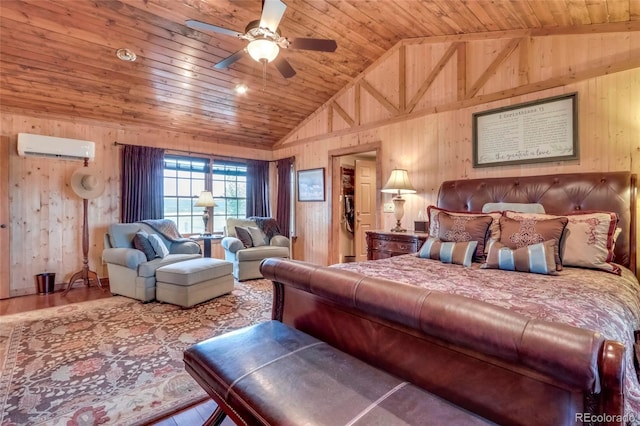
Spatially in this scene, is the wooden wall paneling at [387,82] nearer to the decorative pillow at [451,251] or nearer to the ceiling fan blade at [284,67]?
→ the ceiling fan blade at [284,67]

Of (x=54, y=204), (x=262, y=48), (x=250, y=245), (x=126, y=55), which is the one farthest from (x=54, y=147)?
(x=262, y=48)

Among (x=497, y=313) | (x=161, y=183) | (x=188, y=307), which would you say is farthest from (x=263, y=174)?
(x=497, y=313)

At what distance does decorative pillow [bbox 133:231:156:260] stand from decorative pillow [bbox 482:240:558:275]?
3.77m

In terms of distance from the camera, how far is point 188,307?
3469 mm

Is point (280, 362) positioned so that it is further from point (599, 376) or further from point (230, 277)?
point (230, 277)

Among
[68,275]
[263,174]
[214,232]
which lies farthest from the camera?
[263,174]

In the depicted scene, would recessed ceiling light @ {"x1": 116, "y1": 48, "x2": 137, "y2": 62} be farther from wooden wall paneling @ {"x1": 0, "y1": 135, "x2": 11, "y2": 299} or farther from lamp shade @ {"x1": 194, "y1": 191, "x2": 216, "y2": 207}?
lamp shade @ {"x1": 194, "y1": 191, "x2": 216, "y2": 207}

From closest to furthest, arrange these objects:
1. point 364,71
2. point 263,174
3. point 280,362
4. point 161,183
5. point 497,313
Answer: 1. point 497,313
2. point 280,362
3. point 364,71
4. point 161,183
5. point 263,174

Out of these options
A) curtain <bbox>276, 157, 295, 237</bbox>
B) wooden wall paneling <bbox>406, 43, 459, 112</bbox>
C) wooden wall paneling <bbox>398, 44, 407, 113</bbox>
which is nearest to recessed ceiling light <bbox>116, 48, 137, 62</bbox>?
curtain <bbox>276, 157, 295, 237</bbox>

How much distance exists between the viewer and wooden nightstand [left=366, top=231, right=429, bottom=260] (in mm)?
3449

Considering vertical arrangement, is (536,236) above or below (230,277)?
above

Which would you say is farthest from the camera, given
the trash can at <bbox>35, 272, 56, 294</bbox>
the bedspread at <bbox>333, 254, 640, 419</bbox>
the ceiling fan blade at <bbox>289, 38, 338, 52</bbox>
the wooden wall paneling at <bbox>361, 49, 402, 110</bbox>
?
the wooden wall paneling at <bbox>361, 49, 402, 110</bbox>

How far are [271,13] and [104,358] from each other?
9.31 feet

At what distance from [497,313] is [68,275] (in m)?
5.38
